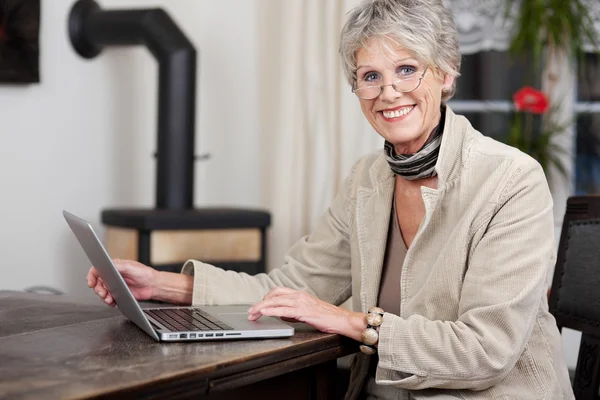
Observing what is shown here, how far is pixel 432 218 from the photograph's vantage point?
1.82 metres

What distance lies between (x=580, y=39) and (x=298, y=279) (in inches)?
83.7

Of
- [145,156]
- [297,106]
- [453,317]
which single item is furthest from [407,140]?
[145,156]

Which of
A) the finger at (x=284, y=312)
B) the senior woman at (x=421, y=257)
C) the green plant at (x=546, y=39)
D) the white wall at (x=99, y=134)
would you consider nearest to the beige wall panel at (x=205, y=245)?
the white wall at (x=99, y=134)

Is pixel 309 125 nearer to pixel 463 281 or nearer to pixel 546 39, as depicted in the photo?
pixel 546 39

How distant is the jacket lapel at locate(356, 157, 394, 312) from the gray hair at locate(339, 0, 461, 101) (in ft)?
0.92

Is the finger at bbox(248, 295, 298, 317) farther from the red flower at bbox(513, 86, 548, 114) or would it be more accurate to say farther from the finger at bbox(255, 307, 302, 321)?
the red flower at bbox(513, 86, 548, 114)

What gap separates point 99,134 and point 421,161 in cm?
223

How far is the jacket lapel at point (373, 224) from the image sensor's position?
6.32 ft

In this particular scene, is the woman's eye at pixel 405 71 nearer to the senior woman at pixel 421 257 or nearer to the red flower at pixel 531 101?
the senior woman at pixel 421 257

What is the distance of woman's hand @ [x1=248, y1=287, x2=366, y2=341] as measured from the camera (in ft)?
5.33

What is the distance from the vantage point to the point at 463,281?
5.73 ft

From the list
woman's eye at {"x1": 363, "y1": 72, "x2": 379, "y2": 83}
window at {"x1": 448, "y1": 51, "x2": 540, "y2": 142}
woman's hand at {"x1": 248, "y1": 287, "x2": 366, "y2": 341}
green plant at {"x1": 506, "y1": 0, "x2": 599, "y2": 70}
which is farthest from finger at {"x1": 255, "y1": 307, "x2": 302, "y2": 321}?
window at {"x1": 448, "y1": 51, "x2": 540, "y2": 142}

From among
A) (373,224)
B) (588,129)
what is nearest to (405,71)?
(373,224)

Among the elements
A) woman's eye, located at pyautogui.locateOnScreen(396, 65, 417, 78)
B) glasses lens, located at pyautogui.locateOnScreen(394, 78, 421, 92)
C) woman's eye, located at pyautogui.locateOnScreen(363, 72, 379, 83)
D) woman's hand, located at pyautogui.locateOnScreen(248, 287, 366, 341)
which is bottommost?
woman's hand, located at pyautogui.locateOnScreen(248, 287, 366, 341)
